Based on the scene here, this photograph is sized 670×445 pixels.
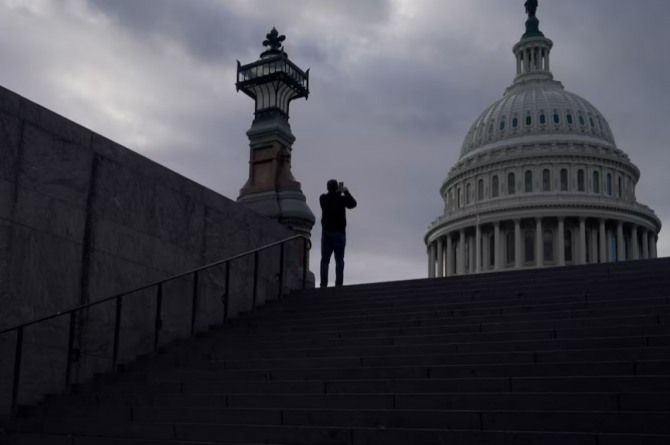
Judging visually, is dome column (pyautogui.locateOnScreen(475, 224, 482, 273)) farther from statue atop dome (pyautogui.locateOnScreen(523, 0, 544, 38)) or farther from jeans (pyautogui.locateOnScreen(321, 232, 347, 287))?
jeans (pyautogui.locateOnScreen(321, 232, 347, 287))

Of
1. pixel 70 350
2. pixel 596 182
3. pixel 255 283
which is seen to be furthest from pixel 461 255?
pixel 70 350

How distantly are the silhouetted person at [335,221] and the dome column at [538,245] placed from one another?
7462 cm

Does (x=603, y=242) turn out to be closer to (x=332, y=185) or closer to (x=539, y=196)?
(x=539, y=196)

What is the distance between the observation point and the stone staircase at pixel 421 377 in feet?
22.4

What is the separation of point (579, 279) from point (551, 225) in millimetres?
80709

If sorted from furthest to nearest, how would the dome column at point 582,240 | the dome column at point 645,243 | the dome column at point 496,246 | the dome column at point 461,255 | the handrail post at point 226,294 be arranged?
the dome column at point 461,255
the dome column at point 645,243
the dome column at point 496,246
the dome column at point 582,240
the handrail post at point 226,294

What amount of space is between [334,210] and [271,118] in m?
17.8

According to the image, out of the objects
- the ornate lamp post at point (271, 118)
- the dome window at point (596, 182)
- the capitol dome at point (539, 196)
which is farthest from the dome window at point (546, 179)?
the ornate lamp post at point (271, 118)

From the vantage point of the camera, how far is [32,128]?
410 inches

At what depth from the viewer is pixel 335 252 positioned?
1470 centimetres

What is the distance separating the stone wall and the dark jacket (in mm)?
1790

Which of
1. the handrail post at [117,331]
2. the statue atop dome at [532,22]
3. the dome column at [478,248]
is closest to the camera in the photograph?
the handrail post at [117,331]

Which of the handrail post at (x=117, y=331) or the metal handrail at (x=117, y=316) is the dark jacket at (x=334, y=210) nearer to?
the metal handrail at (x=117, y=316)

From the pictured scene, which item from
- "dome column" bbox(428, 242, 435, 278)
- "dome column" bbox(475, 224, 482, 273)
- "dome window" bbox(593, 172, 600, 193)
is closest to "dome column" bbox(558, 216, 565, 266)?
"dome window" bbox(593, 172, 600, 193)
